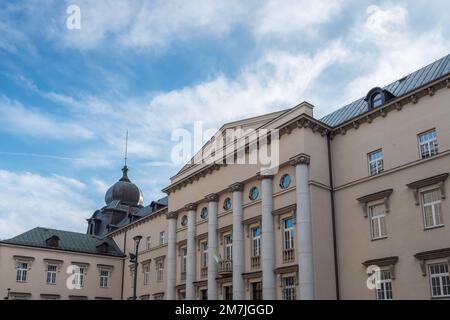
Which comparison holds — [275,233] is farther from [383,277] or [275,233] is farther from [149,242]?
[149,242]

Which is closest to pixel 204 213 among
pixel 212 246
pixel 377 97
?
pixel 212 246

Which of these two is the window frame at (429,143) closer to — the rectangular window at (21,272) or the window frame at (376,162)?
the window frame at (376,162)

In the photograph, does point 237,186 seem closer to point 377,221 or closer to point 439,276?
point 377,221

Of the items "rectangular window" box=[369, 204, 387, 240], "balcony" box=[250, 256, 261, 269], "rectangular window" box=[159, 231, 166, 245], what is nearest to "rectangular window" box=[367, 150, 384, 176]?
"rectangular window" box=[369, 204, 387, 240]

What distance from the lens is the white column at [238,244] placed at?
29750 millimetres

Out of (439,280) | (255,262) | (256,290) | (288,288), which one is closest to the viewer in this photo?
(439,280)

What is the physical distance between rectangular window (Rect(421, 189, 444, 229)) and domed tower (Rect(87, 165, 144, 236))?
3782 cm

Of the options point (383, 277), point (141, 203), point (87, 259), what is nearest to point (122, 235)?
point (87, 259)

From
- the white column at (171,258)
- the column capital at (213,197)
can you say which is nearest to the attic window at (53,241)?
the white column at (171,258)

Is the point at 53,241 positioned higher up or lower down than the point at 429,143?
lower down

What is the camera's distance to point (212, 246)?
33.0 meters

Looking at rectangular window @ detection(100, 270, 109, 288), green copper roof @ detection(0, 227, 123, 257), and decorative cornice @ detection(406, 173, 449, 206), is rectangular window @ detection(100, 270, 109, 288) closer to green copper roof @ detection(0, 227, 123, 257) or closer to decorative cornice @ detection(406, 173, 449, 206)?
green copper roof @ detection(0, 227, 123, 257)

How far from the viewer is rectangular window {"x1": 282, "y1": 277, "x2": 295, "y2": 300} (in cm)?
2705

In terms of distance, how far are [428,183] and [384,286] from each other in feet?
17.5
